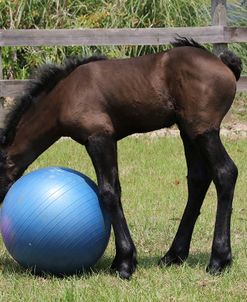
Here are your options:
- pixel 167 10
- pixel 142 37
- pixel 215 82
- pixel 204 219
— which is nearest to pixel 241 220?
pixel 204 219

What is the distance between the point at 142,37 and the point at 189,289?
308 inches

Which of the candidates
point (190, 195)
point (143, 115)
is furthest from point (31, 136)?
point (190, 195)

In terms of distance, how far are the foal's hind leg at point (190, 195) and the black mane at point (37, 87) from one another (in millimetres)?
1053

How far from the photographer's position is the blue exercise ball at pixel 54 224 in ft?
19.5

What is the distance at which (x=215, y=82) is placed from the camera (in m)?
6.06

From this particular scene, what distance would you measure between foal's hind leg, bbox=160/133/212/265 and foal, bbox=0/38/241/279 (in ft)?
0.16

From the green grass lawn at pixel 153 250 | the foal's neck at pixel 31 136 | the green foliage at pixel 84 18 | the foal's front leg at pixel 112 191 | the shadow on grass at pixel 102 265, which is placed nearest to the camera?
the green grass lawn at pixel 153 250

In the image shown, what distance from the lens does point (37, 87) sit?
21.0 ft

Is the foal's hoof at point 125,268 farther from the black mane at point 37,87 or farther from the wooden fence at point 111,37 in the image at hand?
the wooden fence at point 111,37

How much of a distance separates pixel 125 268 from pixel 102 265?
1.49ft

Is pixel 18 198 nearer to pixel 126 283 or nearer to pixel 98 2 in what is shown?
pixel 126 283

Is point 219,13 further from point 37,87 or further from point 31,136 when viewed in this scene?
point 31,136

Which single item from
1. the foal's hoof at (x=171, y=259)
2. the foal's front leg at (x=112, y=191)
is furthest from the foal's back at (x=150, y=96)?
the foal's hoof at (x=171, y=259)

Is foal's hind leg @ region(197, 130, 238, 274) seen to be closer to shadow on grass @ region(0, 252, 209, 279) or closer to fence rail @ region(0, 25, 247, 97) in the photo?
shadow on grass @ region(0, 252, 209, 279)
